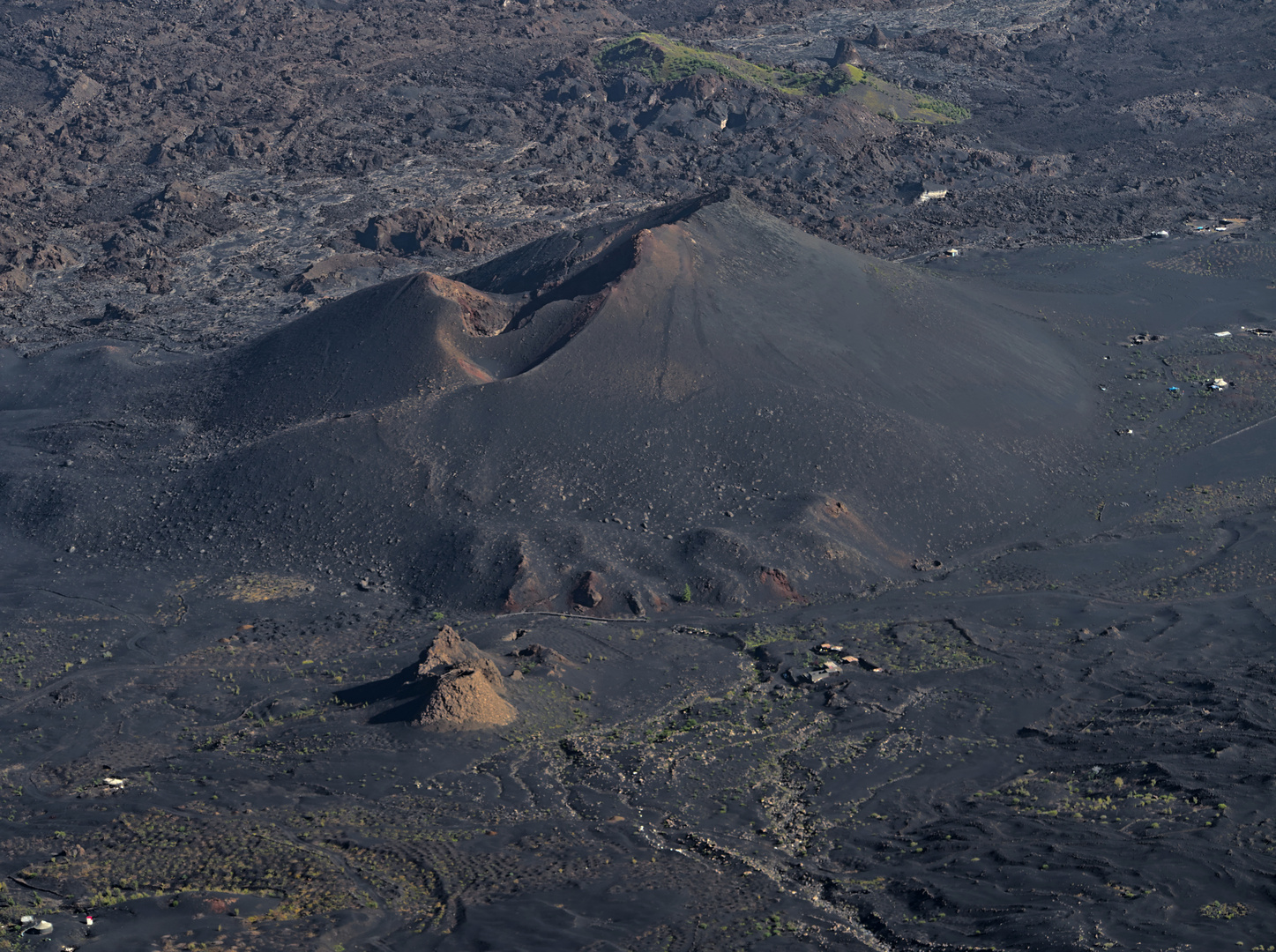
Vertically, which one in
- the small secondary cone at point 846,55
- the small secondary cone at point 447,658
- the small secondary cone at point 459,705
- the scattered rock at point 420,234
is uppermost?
the small secondary cone at point 846,55

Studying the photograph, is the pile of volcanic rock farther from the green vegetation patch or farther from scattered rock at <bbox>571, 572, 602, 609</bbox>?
the green vegetation patch

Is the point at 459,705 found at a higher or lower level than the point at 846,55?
lower

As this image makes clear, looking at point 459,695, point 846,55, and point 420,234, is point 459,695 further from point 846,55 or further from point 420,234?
point 846,55

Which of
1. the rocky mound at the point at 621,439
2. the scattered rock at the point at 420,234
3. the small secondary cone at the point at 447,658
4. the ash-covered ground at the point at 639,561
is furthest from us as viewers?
the scattered rock at the point at 420,234

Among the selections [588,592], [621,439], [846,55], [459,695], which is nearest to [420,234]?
[621,439]

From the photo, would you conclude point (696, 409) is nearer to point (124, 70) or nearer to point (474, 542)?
point (474, 542)

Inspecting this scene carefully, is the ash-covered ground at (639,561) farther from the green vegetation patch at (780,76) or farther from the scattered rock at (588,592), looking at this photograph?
the green vegetation patch at (780,76)

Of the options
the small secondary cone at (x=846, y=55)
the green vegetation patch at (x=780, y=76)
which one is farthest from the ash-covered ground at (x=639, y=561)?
the small secondary cone at (x=846, y=55)
